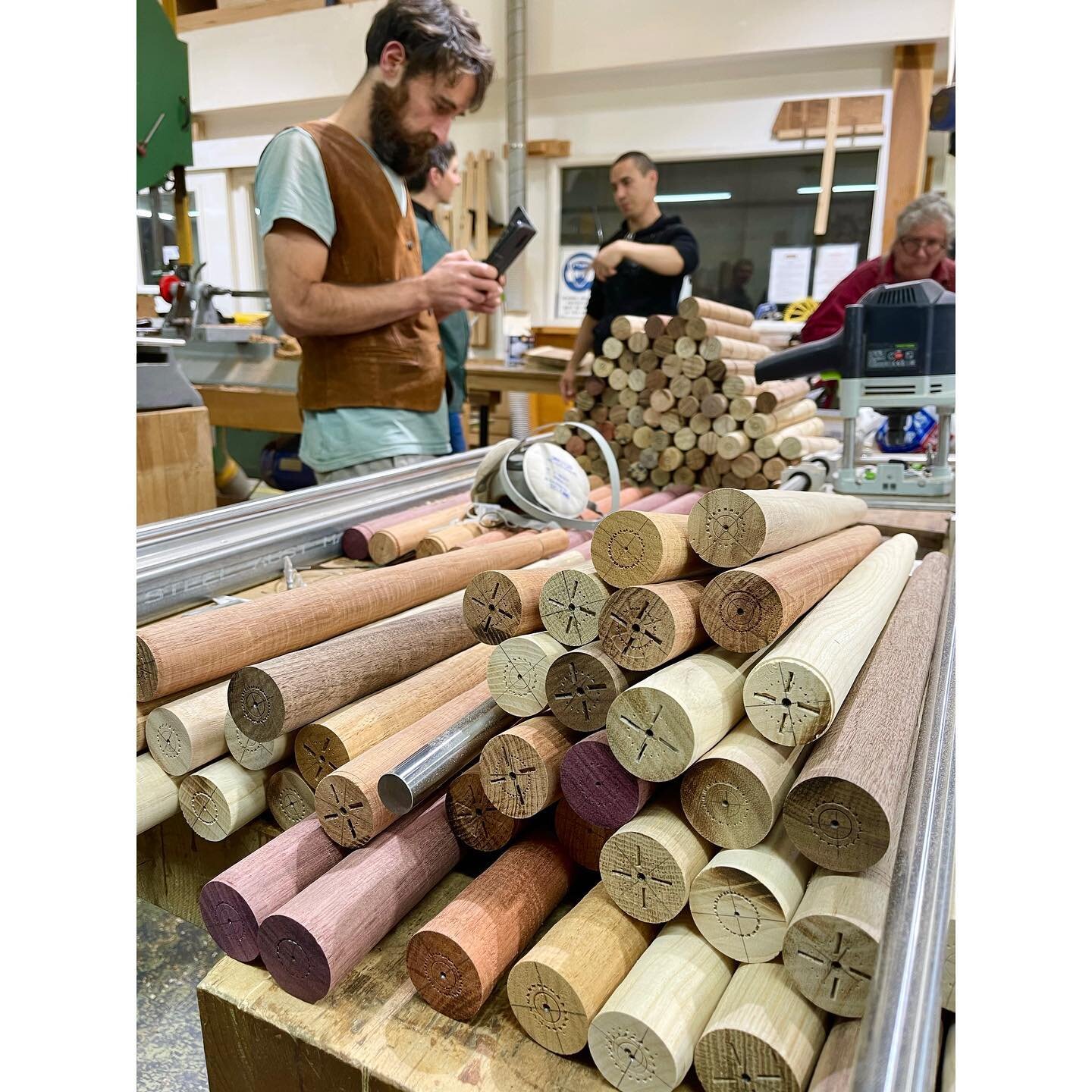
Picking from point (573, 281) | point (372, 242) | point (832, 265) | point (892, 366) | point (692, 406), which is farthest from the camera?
point (573, 281)

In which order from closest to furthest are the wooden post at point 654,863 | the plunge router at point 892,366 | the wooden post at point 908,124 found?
1. the wooden post at point 654,863
2. the plunge router at point 892,366
3. the wooden post at point 908,124

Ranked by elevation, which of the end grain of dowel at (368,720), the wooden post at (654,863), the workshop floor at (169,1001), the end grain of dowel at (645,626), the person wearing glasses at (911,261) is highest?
the person wearing glasses at (911,261)

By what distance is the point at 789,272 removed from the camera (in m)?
5.71

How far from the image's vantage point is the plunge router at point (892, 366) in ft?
6.75

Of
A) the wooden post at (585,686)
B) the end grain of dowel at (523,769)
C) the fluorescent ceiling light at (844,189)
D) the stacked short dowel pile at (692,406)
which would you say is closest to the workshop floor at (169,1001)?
the end grain of dowel at (523,769)

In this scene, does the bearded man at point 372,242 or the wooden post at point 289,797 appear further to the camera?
the bearded man at point 372,242

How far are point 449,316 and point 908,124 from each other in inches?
159

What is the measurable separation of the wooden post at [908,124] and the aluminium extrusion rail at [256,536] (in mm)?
4181

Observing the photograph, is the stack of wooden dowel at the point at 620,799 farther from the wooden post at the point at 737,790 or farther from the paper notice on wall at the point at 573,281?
the paper notice on wall at the point at 573,281

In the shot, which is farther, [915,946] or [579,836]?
[579,836]

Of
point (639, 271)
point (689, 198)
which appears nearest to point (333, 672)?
point (639, 271)

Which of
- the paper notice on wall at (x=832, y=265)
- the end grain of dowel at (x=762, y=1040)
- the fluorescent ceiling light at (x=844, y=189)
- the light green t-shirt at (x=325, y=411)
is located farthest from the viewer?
the paper notice on wall at (x=832, y=265)

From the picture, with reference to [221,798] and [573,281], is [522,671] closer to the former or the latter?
[221,798]

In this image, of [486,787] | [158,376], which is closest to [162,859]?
[486,787]
